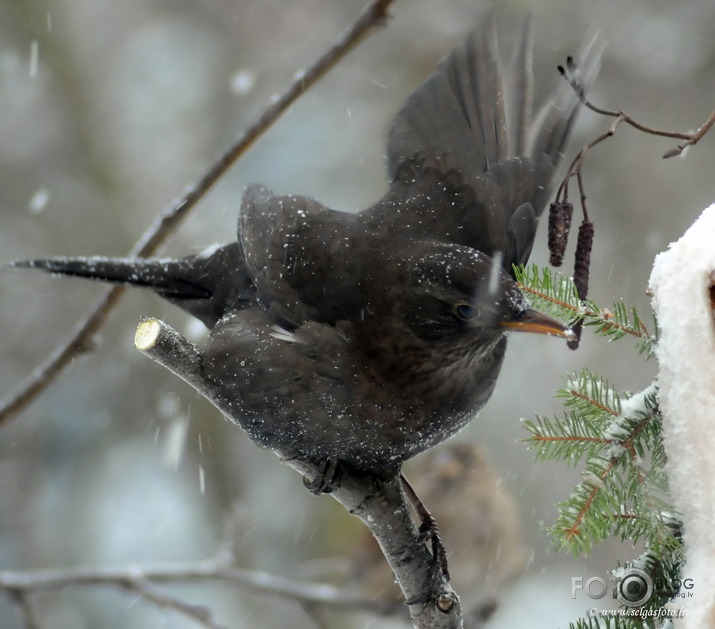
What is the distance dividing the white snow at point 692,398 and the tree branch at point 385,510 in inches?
31.5

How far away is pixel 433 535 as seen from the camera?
231 cm

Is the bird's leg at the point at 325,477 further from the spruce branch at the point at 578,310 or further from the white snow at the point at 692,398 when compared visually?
the white snow at the point at 692,398

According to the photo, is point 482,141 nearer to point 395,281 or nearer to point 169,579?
point 395,281

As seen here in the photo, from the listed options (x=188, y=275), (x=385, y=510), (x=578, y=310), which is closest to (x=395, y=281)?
(x=385, y=510)

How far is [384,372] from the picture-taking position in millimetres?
2188

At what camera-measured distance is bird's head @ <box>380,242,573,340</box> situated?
1.92 metres

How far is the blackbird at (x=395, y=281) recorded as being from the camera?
2.16 m

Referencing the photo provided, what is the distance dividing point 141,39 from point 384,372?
5295 mm

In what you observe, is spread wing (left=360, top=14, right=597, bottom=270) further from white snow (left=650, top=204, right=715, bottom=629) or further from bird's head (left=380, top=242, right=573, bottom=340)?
white snow (left=650, top=204, right=715, bottom=629)

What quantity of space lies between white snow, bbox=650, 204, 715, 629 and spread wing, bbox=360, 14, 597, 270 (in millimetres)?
1106

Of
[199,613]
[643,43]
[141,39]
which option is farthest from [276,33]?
[199,613]

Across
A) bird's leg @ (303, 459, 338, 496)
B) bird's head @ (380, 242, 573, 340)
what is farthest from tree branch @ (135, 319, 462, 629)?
bird's head @ (380, 242, 573, 340)

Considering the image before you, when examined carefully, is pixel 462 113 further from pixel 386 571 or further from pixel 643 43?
pixel 643 43

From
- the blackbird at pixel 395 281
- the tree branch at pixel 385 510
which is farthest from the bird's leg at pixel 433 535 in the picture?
the blackbird at pixel 395 281
